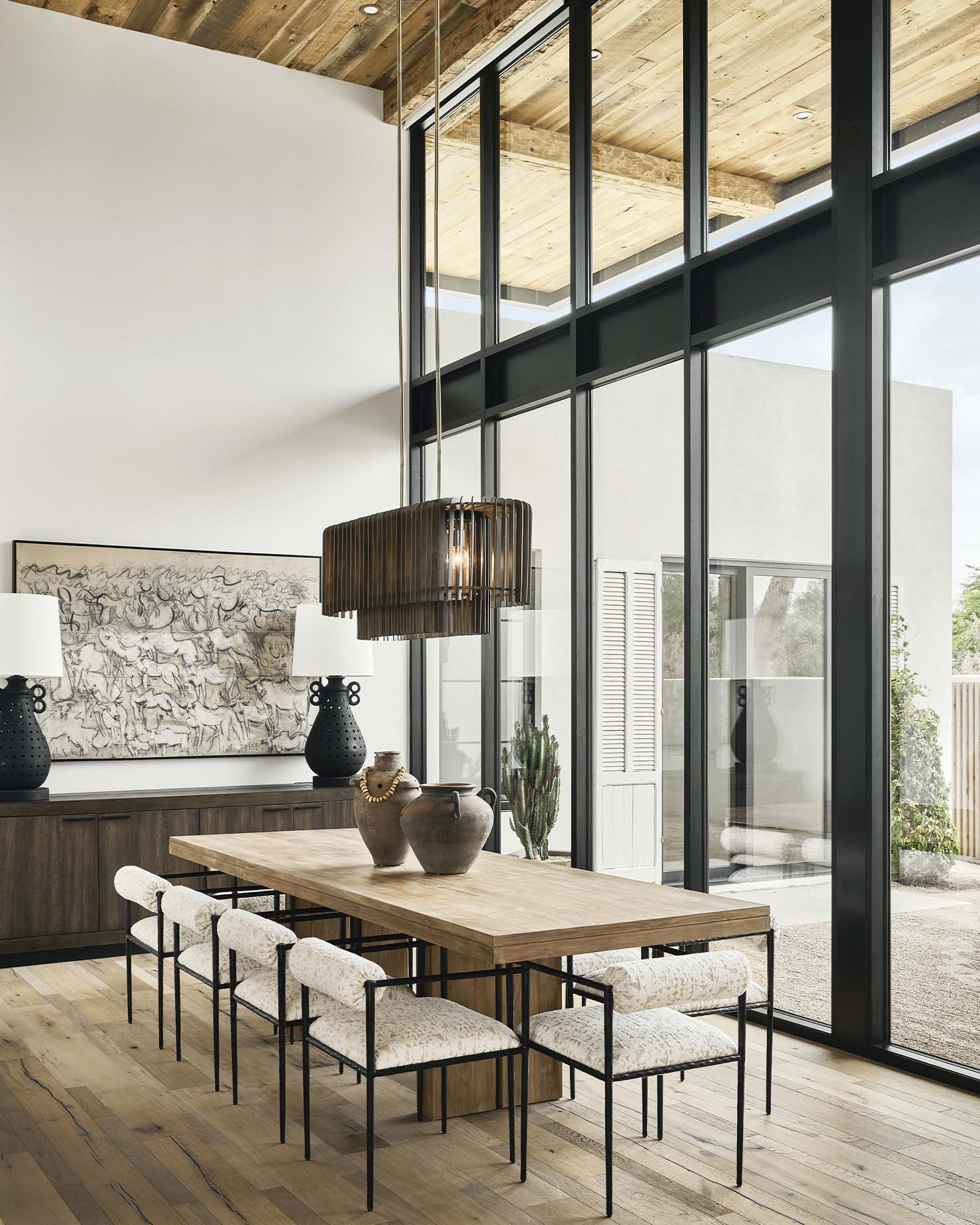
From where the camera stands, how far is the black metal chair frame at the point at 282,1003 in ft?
11.4

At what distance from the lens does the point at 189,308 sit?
6.81 m

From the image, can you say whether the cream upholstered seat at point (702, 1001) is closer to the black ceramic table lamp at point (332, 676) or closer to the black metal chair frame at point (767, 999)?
the black metal chair frame at point (767, 999)

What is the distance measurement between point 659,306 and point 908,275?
135 cm

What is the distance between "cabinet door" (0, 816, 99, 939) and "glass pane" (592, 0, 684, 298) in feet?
11.9

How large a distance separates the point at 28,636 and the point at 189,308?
2.15 metres

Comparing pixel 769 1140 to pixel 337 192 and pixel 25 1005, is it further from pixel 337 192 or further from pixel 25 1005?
pixel 337 192

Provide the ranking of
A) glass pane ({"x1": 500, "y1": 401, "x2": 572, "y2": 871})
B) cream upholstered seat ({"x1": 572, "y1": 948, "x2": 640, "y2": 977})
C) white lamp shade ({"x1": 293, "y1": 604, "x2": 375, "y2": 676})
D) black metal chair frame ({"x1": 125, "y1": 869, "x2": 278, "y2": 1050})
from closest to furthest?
cream upholstered seat ({"x1": 572, "y1": 948, "x2": 640, "y2": 977}) → black metal chair frame ({"x1": 125, "y1": 869, "x2": 278, "y2": 1050}) → glass pane ({"x1": 500, "y1": 401, "x2": 572, "y2": 871}) → white lamp shade ({"x1": 293, "y1": 604, "x2": 375, "y2": 676})

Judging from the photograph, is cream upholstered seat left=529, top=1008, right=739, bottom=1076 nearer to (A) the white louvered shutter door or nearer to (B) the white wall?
(A) the white louvered shutter door

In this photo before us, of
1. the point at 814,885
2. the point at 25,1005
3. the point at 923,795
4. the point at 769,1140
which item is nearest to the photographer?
the point at 769,1140

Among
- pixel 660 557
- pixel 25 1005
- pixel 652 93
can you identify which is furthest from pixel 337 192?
pixel 25 1005

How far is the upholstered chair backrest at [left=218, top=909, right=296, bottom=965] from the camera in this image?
11.6ft

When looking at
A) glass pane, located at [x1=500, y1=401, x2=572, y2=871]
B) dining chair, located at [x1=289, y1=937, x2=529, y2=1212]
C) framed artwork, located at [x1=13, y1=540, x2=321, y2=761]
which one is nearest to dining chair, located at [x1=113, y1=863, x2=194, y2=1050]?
dining chair, located at [x1=289, y1=937, x2=529, y2=1212]

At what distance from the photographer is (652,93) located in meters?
5.48

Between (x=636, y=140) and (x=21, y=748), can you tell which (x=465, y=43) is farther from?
(x=21, y=748)
